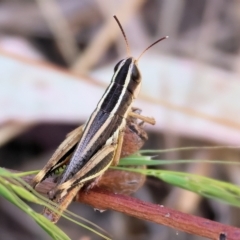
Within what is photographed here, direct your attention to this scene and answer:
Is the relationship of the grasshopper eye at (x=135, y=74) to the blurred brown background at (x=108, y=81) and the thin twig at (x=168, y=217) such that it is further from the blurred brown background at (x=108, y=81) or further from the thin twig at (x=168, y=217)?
the blurred brown background at (x=108, y=81)

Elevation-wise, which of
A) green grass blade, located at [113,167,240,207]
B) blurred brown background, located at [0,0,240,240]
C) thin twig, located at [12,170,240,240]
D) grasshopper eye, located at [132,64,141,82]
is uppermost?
blurred brown background, located at [0,0,240,240]

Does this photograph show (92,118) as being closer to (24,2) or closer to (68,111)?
(68,111)

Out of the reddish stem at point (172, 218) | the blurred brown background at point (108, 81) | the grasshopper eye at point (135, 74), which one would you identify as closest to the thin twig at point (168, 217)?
the reddish stem at point (172, 218)

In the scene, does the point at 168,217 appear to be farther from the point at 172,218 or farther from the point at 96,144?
the point at 96,144

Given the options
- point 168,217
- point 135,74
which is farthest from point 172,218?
point 135,74

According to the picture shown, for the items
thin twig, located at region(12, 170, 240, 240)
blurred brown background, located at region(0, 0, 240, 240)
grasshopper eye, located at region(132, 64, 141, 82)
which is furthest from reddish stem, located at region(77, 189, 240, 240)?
blurred brown background, located at region(0, 0, 240, 240)

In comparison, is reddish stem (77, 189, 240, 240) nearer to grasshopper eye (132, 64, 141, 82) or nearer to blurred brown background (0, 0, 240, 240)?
grasshopper eye (132, 64, 141, 82)

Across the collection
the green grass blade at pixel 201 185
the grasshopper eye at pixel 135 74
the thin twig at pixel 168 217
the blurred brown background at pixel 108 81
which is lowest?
the thin twig at pixel 168 217
